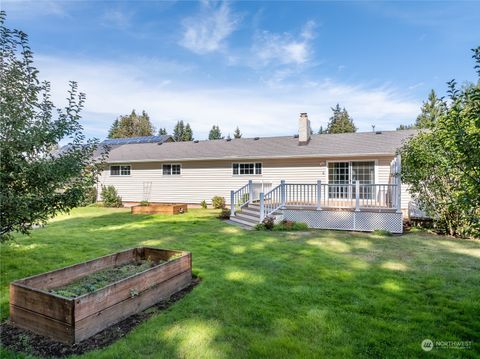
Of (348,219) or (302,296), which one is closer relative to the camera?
(302,296)

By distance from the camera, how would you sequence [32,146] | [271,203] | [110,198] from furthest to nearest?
[110,198] < [271,203] < [32,146]

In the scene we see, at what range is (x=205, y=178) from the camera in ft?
53.0

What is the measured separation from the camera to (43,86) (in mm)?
3916

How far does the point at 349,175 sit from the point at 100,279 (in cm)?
1212

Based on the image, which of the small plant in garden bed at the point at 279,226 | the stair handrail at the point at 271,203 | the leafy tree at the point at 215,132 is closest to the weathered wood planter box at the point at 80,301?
the small plant in garden bed at the point at 279,226

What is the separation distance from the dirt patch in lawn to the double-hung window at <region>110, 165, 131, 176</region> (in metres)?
15.9

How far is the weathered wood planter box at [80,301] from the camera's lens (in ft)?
8.78

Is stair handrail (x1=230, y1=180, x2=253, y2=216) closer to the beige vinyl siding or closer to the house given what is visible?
the house

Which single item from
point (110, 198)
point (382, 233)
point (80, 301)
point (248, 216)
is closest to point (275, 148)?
point (248, 216)

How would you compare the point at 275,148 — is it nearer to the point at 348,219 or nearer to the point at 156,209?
the point at 348,219

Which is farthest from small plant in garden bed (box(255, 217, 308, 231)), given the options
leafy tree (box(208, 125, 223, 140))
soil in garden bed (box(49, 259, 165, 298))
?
leafy tree (box(208, 125, 223, 140))

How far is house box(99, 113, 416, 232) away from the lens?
10.0 metres

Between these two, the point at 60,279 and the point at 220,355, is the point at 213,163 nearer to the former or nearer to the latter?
the point at 60,279

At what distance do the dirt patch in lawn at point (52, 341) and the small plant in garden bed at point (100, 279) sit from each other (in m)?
0.46
